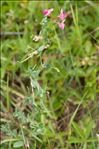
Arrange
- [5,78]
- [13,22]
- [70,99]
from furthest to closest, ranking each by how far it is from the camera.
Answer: [13,22]
[5,78]
[70,99]

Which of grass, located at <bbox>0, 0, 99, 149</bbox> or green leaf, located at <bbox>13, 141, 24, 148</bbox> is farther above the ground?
grass, located at <bbox>0, 0, 99, 149</bbox>

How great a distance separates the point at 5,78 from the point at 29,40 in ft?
0.81

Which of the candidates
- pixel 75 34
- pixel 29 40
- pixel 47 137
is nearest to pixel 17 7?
pixel 29 40

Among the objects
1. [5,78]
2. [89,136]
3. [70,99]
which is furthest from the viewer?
[5,78]

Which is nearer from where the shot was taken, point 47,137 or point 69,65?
point 47,137

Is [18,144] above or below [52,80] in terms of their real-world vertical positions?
below

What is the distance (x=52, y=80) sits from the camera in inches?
80.7

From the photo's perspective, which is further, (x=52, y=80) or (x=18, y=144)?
(x=52, y=80)

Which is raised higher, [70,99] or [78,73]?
[78,73]

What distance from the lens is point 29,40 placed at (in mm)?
2211

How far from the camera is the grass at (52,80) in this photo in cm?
175

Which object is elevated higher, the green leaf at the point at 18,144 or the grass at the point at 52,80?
the grass at the point at 52,80

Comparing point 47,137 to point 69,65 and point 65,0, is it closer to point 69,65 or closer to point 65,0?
point 69,65

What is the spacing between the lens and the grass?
1754 millimetres
